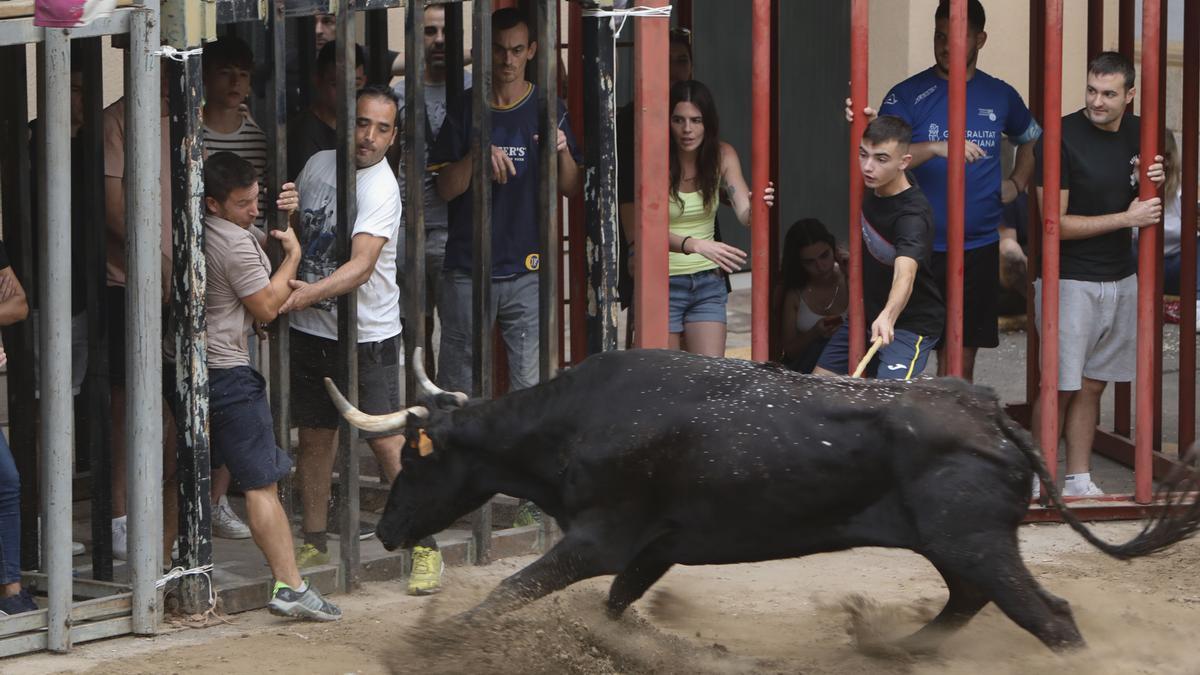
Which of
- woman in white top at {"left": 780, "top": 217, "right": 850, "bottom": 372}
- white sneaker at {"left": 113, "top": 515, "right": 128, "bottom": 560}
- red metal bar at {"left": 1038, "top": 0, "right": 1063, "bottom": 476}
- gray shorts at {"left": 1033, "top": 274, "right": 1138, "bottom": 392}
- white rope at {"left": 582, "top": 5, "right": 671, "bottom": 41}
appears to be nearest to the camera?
white sneaker at {"left": 113, "top": 515, "right": 128, "bottom": 560}

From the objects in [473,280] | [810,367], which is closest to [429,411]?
[473,280]

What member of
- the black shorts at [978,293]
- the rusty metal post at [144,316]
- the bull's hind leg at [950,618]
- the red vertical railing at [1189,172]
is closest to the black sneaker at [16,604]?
the rusty metal post at [144,316]

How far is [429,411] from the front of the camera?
19.6 feet

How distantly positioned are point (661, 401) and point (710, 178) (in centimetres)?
241

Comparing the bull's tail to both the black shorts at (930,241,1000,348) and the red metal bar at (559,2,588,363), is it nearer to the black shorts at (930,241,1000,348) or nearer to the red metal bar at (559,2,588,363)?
the black shorts at (930,241,1000,348)

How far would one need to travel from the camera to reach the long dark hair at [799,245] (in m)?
8.85

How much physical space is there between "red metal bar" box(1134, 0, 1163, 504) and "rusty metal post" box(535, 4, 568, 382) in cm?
250

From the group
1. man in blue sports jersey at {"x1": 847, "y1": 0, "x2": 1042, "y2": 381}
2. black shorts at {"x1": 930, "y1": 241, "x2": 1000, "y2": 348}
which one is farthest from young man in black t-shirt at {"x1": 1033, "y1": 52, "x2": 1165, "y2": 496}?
black shorts at {"x1": 930, "y1": 241, "x2": 1000, "y2": 348}

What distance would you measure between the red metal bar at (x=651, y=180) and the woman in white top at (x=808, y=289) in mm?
1427

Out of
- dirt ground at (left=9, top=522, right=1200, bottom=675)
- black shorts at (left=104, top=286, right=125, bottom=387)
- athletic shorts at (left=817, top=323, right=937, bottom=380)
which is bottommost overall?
dirt ground at (left=9, top=522, right=1200, bottom=675)

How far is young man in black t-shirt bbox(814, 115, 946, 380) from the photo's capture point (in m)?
7.41

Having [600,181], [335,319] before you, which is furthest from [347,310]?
[600,181]

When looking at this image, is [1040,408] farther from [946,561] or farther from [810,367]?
[946,561]

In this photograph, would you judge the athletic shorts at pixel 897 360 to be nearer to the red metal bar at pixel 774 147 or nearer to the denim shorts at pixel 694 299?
the denim shorts at pixel 694 299
